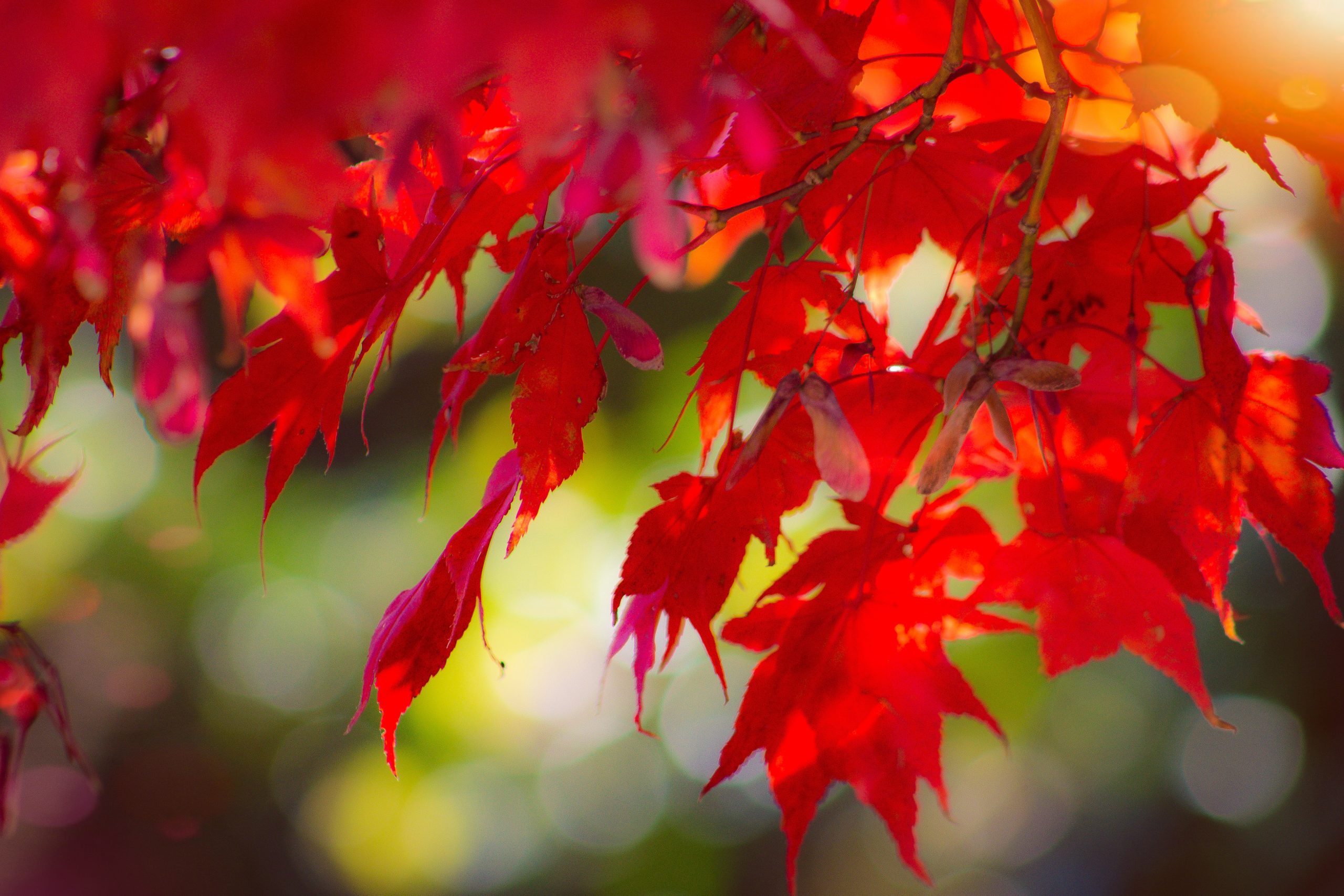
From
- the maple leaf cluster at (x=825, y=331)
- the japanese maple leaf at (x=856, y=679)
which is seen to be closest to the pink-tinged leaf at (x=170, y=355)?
the maple leaf cluster at (x=825, y=331)

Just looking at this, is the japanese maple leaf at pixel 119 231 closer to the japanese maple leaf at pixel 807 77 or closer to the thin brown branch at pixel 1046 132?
the japanese maple leaf at pixel 807 77

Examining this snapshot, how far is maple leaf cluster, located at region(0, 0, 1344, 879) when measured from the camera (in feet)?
1.33

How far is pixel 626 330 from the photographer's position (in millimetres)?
485

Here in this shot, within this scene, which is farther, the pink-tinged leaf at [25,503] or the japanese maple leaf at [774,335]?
the pink-tinged leaf at [25,503]

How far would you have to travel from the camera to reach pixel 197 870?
99.8 inches

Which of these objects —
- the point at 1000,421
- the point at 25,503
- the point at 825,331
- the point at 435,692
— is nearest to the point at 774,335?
the point at 825,331

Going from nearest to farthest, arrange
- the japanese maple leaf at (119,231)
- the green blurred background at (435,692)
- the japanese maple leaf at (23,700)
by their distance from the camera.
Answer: the japanese maple leaf at (119,231) → the japanese maple leaf at (23,700) → the green blurred background at (435,692)

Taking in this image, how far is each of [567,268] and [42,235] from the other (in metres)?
0.25

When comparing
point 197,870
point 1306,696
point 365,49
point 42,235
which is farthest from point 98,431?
point 1306,696

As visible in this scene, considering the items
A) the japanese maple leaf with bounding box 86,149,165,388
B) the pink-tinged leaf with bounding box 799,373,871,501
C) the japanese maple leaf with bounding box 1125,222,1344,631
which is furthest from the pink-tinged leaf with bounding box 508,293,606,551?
the japanese maple leaf with bounding box 1125,222,1344,631

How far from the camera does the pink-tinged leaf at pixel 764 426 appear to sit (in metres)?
0.41

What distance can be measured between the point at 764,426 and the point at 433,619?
9.0 inches

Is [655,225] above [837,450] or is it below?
above

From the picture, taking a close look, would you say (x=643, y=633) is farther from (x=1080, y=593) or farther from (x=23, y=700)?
(x=23, y=700)
